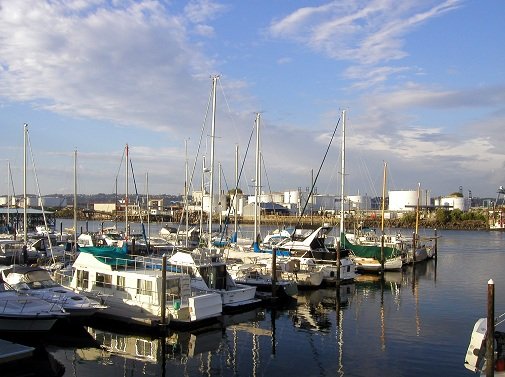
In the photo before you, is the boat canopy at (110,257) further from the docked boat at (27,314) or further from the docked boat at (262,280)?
the docked boat at (262,280)

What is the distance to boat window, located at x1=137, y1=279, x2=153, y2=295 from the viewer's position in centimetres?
2586

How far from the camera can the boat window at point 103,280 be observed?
27578 mm

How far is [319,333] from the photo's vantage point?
2617cm

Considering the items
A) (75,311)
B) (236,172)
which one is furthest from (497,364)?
(236,172)

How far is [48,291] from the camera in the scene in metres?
26.5

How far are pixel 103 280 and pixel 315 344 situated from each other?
11292 millimetres

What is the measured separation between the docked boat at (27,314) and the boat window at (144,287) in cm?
390

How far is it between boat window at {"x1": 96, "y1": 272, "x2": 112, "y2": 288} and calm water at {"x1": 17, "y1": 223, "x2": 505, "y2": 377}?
2860 millimetres

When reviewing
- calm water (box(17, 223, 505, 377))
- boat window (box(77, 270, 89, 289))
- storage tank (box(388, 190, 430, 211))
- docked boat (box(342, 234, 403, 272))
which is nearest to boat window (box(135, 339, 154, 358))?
calm water (box(17, 223, 505, 377))

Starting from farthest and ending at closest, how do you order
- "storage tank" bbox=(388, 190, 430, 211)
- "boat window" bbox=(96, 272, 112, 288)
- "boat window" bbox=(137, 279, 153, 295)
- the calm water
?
"storage tank" bbox=(388, 190, 430, 211) → "boat window" bbox=(96, 272, 112, 288) → "boat window" bbox=(137, 279, 153, 295) → the calm water

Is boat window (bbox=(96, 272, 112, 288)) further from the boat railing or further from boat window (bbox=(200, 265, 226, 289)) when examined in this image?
boat window (bbox=(200, 265, 226, 289))

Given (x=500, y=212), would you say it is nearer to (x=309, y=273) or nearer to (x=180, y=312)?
(x=309, y=273)

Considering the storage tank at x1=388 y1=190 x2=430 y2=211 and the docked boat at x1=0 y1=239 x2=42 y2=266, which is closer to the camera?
the docked boat at x1=0 y1=239 x2=42 y2=266

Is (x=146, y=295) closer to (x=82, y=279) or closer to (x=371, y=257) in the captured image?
(x=82, y=279)
